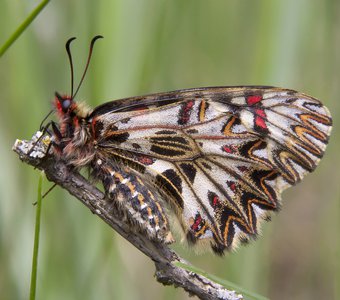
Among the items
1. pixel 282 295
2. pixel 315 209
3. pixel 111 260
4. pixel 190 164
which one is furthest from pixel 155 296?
pixel 190 164

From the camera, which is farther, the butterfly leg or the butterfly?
the butterfly

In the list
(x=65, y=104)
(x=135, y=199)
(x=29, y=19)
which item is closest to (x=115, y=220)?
(x=135, y=199)

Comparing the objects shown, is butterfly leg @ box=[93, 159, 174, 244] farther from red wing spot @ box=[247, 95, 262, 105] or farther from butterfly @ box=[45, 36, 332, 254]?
red wing spot @ box=[247, 95, 262, 105]

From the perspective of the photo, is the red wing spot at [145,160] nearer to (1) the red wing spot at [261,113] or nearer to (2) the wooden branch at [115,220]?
(2) the wooden branch at [115,220]

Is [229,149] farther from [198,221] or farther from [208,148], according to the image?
[198,221]

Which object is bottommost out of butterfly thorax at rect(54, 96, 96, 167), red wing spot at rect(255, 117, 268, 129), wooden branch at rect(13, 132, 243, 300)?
wooden branch at rect(13, 132, 243, 300)

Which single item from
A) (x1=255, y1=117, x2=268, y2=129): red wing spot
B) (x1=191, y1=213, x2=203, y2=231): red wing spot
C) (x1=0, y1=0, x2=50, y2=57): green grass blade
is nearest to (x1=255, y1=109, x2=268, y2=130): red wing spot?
(x1=255, y1=117, x2=268, y2=129): red wing spot

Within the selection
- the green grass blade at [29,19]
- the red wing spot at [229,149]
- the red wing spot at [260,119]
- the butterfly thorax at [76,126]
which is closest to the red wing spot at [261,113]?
the red wing spot at [260,119]
